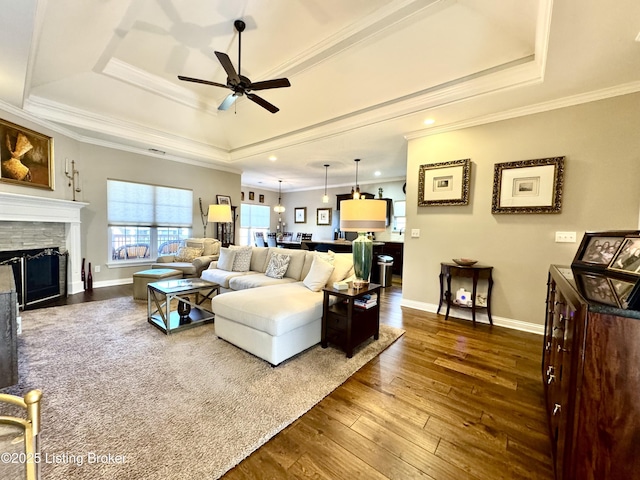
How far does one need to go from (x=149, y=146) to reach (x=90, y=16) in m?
2.78

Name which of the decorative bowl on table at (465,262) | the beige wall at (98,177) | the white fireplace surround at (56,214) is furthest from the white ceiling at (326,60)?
the decorative bowl on table at (465,262)

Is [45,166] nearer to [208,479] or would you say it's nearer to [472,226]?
[208,479]

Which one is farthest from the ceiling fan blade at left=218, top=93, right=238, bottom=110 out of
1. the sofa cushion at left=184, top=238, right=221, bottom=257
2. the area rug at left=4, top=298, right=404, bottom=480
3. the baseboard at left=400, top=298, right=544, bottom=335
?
the baseboard at left=400, top=298, right=544, bottom=335

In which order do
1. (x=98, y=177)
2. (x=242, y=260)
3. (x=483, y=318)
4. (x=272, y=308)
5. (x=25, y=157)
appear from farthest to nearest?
(x=98, y=177) → (x=242, y=260) → (x=25, y=157) → (x=483, y=318) → (x=272, y=308)

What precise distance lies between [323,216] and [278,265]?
18.5 ft

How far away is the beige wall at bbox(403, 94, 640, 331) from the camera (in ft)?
8.66

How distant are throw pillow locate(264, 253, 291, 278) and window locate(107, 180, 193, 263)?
3317mm

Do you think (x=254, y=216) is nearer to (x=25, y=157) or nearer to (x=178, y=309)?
(x=25, y=157)

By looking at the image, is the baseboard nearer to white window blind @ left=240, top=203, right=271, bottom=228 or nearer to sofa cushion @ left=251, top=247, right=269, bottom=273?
sofa cushion @ left=251, top=247, right=269, bottom=273

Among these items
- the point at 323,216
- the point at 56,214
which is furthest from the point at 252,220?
the point at 56,214

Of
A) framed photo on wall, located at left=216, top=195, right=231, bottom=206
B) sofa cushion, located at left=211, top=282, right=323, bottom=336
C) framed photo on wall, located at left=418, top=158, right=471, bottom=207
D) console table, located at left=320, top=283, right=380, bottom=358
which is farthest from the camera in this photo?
framed photo on wall, located at left=216, top=195, right=231, bottom=206

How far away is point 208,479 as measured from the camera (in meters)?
1.23

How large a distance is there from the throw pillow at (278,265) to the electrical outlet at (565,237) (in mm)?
3276

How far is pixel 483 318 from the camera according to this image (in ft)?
11.3
